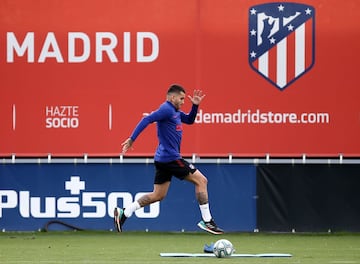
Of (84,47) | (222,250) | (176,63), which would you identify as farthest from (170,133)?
(84,47)

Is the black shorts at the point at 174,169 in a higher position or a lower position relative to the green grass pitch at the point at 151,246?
higher

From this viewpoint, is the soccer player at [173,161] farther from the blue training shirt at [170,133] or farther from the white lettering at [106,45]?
the white lettering at [106,45]

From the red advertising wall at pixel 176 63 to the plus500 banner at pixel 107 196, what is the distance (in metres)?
0.59

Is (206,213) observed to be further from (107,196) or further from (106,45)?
(106,45)

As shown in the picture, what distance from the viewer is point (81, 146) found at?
16.6 metres

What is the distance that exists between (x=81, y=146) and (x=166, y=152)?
2.68 meters

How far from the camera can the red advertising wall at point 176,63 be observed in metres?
16.5

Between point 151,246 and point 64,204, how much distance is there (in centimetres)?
255

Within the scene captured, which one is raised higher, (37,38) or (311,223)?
(37,38)

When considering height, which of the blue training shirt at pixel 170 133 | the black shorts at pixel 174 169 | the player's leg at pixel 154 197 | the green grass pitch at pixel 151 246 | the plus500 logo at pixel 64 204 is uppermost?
the blue training shirt at pixel 170 133

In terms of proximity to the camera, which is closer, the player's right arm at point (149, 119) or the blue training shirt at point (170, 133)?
the player's right arm at point (149, 119)

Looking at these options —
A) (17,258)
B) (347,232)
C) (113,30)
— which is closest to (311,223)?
(347,232)

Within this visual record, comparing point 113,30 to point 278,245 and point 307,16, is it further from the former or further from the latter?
point 278,245

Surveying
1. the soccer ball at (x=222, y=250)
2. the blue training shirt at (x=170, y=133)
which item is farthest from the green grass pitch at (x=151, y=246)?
the blue training shirt at (x=170, y=133)
